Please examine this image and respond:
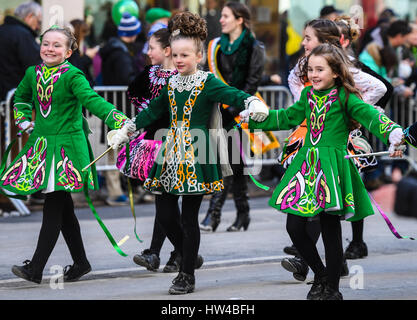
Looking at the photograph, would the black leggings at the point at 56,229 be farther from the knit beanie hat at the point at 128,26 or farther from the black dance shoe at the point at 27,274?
the knit beanie hat at the point at 128,26

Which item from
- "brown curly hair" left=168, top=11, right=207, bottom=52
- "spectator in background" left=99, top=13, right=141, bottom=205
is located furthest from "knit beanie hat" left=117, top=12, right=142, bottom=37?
"brown curly hair" left=168, top=11, right=207, bottom=52

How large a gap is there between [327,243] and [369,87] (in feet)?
4.64

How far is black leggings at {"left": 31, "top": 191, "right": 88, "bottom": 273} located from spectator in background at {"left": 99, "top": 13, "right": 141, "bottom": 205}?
4.29 meters

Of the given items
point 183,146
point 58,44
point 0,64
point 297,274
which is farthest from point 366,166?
point 0,64

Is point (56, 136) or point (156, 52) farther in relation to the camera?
point (156, 52)

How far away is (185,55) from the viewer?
6.28 meters

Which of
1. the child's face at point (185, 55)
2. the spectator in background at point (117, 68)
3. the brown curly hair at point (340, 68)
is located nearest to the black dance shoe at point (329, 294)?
the brown curly hair at point (340, 68)

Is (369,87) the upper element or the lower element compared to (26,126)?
upper

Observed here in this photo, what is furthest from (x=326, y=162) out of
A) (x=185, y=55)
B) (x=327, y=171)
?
(x=185, y=55)

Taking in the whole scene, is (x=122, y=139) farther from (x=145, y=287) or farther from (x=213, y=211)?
(x=213, y=211)

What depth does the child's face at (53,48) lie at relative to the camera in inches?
260

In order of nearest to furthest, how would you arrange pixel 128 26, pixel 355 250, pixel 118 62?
1. pixel 355 250
2. pixel 118 62
3. pixel 128 26

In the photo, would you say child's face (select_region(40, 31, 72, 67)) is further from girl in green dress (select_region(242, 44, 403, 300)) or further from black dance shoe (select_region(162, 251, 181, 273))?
black dance shoe (select_region(162, 251, 181, 273))

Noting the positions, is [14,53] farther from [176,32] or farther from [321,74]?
[321,74]
